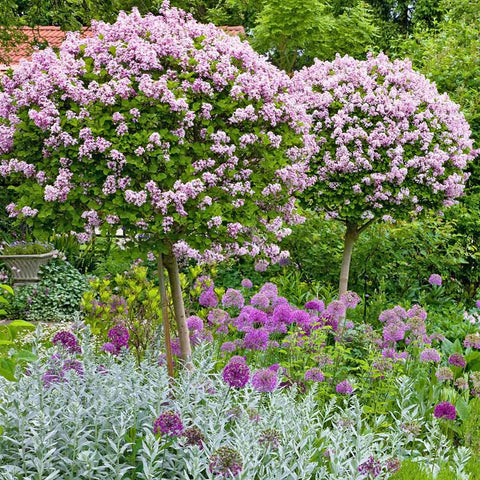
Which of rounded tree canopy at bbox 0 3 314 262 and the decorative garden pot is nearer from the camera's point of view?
rounded tree canopy at bbox 0 3 314 262

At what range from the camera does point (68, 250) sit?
10.2 m

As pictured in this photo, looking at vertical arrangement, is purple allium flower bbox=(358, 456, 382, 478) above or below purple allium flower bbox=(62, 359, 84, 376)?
below

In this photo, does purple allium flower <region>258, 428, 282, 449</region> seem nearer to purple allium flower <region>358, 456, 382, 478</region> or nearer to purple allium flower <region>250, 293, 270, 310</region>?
purple allium flower <region>358, 456, 382, 478</region>

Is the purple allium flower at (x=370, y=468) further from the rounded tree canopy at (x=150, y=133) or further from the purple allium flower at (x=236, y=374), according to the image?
the rounded tree canopy at (x=150, y=133)

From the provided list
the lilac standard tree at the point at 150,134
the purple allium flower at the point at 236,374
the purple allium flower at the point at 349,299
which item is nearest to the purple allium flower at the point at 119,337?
the lilac standard tree at the point at 150,134

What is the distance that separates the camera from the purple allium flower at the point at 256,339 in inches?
192

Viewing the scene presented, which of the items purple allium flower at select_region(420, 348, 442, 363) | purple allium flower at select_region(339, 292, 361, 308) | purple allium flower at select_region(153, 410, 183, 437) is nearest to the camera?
purple allium flower at select_region(153, 410, 183, 437)

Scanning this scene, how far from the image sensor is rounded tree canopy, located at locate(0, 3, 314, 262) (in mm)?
3939

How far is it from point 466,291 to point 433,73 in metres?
3.75

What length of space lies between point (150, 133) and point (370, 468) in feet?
7.63

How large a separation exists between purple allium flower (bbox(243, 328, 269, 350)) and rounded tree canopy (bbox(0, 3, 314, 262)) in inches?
32.7

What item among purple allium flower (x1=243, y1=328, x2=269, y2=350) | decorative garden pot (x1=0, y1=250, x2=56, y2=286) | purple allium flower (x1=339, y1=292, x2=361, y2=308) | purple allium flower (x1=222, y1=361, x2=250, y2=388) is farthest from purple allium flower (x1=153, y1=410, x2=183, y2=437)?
decorative garden pot (x1=0, y1=250, x2=56, y2=286)

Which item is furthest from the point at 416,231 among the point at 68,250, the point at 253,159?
the point at 68,250

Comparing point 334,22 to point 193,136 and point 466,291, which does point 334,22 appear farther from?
point 193,136
